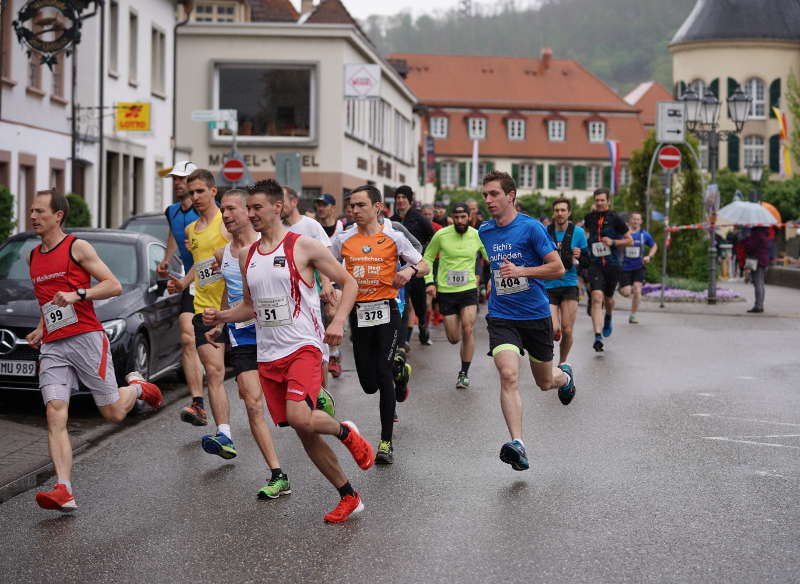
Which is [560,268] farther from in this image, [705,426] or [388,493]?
[705,426]

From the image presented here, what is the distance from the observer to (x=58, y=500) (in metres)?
7.16

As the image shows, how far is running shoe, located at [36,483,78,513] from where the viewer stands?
281 inches

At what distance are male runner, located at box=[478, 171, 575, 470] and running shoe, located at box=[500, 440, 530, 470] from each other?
326 millimetres

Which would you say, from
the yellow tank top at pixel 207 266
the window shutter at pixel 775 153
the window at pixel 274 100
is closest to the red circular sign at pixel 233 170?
the yellow tank top at pixel 207 266

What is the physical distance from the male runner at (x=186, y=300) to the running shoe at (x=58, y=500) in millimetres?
3009

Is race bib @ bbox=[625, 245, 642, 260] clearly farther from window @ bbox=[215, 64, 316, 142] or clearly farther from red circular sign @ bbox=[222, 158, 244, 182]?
window @ bbox=[215, 64, 316, 142]

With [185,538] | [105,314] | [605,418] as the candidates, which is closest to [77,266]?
[185,538]

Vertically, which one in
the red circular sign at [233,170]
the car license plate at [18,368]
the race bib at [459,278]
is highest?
the red circular sign at [233,170]

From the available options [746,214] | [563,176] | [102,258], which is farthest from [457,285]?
[563,176]

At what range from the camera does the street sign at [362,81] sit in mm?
38656

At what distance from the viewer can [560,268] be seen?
346 inches

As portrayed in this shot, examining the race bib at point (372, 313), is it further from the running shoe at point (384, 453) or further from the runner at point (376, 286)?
the running shoe at point (384, 453)

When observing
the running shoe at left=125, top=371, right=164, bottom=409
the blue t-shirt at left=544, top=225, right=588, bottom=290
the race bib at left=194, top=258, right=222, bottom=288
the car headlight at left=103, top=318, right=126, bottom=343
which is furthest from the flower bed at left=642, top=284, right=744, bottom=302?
the running shoe at left=125, top=371, right=164, bottom=409

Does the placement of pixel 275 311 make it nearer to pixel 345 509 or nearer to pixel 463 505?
pixel 345 509
